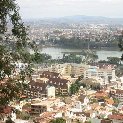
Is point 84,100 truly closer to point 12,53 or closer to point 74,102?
point 74,102

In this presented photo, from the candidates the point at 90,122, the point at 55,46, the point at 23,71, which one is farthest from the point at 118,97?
the point at 55,46

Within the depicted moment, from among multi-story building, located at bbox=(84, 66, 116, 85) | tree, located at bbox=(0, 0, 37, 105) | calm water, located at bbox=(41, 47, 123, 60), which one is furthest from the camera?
calm water, located at bbox=(41, 47, 123, 60)

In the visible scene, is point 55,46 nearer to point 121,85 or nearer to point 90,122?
point 121,85

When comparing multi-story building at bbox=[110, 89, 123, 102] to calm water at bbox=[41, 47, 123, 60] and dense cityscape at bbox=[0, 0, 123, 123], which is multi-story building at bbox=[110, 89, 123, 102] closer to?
dense cityscape at bbox=[0, 0, 123, 123]

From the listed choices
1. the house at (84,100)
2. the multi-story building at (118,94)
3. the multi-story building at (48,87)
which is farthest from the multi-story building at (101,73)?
the house at (84,100)

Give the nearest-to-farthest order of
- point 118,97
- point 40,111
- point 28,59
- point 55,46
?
point 28,59
point 40,111
point 118,97
point 55,46

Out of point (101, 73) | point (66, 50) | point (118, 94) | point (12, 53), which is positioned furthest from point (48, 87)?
point (66, 50)

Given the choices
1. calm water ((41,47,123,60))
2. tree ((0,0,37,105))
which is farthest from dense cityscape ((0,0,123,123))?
calm water ((41,47,123,60))

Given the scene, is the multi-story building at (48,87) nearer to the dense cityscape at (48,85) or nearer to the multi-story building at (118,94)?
the dense cityscape at (48,85)
